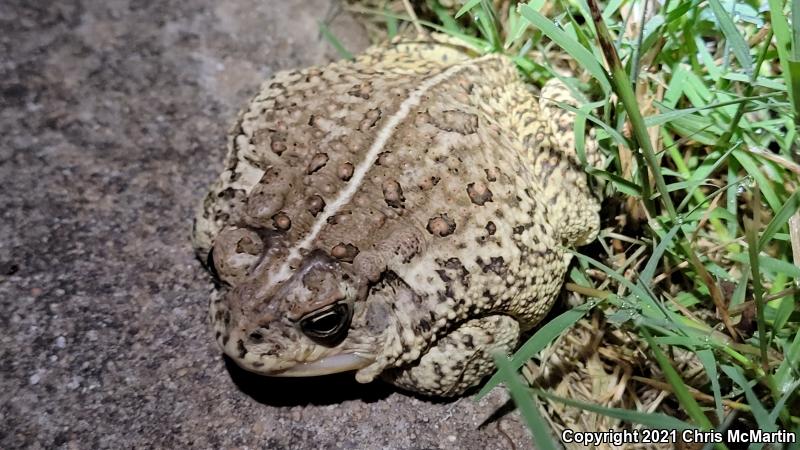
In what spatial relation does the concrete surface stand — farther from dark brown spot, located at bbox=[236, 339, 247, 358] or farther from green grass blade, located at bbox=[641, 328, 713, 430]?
green grass blade, located at bbox=[641, 328, 713, 430]

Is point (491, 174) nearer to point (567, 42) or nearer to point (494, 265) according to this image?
point (494, 265)

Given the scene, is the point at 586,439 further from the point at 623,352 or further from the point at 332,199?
the point at 332,199

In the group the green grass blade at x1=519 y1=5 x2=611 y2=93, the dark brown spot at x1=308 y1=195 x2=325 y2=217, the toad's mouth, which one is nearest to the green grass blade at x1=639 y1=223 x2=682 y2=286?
the green grass blade at x1=519 y1=5 x2=611 y2=93

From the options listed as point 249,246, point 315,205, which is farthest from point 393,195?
point 249,246

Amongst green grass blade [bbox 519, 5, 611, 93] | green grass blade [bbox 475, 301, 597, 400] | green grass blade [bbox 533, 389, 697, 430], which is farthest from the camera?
green grass blade [bbox 519, 5, 611, 93]

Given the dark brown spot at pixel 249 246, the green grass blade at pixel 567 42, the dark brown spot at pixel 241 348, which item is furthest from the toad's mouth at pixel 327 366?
the green grass blade at pixel 567 42

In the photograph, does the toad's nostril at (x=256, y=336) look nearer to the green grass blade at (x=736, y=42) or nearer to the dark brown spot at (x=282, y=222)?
the dark brown spot at (x=282, y=222)
